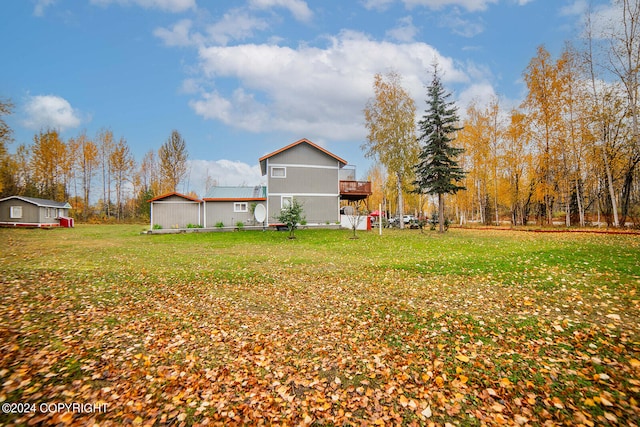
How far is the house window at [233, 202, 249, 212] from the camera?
1039 inches

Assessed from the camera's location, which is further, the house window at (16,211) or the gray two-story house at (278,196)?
the house window at (16,211)

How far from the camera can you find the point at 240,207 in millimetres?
26422

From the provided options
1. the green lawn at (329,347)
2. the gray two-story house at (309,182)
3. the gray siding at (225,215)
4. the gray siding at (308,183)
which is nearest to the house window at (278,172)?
the gray two-story house at (309,182)

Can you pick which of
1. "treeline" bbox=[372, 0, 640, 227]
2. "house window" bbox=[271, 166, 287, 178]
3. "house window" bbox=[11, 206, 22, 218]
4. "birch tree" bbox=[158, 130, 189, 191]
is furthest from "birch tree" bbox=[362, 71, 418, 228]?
"house window" bbox=[11, 206, 22, 218]

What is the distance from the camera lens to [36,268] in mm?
9570

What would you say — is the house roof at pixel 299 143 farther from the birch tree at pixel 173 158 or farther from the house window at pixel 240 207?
the birch tree at pixel 173 158

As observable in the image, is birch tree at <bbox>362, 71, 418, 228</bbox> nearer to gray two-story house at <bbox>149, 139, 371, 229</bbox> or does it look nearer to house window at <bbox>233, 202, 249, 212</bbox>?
gray two-story house at <bbox>149, 139, 371, 229</bbox>

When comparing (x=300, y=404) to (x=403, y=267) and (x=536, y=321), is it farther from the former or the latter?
(x=403, y=267)

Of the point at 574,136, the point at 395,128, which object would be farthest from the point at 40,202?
the point at 574,136

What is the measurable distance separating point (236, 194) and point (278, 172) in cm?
502

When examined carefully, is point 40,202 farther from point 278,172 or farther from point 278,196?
point 278,172

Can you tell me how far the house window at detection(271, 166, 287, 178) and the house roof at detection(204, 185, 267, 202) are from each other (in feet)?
7.35

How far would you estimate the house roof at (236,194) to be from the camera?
26.1m

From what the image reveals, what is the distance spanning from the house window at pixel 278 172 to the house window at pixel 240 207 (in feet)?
13.5
